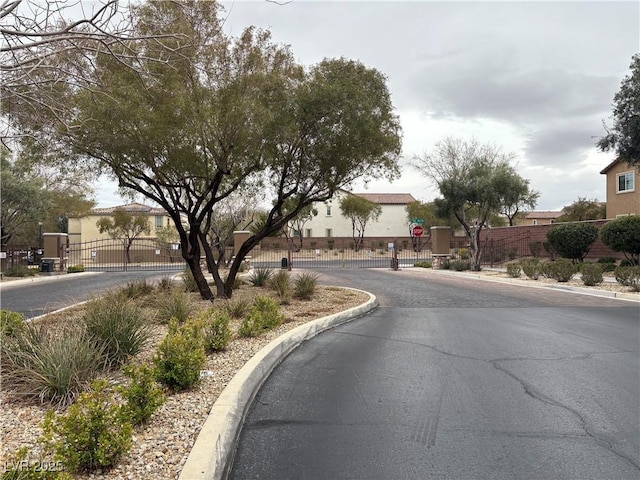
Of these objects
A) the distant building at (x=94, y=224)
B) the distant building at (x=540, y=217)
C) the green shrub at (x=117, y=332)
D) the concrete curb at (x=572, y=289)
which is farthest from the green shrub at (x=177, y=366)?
the distant building at (x=540, y=217)

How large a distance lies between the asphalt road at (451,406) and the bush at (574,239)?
17634mm

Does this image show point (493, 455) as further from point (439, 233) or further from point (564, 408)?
point (439, 233)

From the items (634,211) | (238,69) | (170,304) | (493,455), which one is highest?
(238,69)

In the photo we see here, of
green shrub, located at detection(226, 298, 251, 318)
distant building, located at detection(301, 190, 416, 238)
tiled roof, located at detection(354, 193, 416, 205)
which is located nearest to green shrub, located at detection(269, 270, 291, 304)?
green shrub, located at detection(226, 298, 251, 318)

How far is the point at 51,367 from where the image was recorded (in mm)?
4672

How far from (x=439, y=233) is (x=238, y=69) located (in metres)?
21.7

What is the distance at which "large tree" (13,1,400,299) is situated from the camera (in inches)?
394

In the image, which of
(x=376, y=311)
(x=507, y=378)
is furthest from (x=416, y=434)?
(x=376, y=311)

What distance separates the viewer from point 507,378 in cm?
624

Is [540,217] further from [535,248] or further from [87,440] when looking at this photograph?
[87,440]

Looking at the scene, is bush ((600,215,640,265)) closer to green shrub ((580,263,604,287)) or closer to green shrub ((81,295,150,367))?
green shrub ((580,263,604,287))

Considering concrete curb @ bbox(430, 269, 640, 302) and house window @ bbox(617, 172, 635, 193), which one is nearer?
concrete curb @ bbox(430, 269, 640, 302)

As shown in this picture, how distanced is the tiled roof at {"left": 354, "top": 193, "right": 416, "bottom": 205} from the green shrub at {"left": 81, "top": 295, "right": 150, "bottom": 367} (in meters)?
60.4

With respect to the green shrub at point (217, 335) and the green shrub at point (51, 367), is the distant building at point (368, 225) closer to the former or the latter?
the green shrub at point (217, 335)
